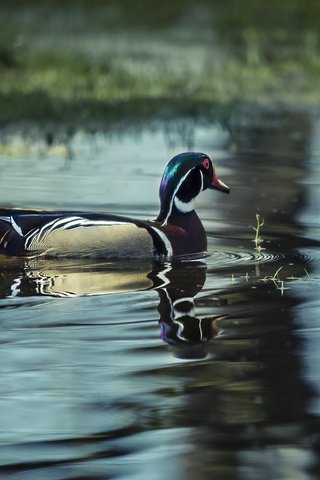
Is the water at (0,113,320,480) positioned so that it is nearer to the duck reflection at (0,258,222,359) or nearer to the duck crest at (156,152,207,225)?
the duck reflection at (0,258,222,359)

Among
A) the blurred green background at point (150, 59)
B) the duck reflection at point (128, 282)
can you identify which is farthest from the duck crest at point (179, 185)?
the blurred green background at point (150, 59)

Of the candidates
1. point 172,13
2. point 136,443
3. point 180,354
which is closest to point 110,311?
point 180,354

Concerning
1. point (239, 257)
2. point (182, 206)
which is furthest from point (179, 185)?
point (239, 257)

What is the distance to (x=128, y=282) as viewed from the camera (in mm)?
8078

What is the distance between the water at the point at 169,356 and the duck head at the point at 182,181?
0.37 metres

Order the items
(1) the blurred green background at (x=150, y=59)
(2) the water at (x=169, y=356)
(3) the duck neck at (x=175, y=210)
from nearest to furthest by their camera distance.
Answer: (2) the water at (x=169, y=356) → (3) the duck neck at (x=175, y=210) → (1) the blurred green background at (x=150, y=59)

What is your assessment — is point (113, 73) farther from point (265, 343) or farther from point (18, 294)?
point (265, 343)

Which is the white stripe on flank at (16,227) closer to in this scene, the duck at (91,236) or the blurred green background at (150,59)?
the duck at (91,236)

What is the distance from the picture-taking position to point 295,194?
11.9 meters

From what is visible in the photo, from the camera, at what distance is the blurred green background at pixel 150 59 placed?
18.2m

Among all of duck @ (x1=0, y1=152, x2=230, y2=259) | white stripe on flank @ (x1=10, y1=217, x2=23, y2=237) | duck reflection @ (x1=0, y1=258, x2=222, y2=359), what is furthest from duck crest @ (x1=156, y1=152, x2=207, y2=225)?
white stripe on flank @ (x1=10, y1=217, x2=23, y2=237)

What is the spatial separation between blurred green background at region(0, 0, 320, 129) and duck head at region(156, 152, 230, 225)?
7.66 metres

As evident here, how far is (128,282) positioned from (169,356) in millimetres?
1994

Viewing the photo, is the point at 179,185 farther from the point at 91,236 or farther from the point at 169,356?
the point at 169,356
